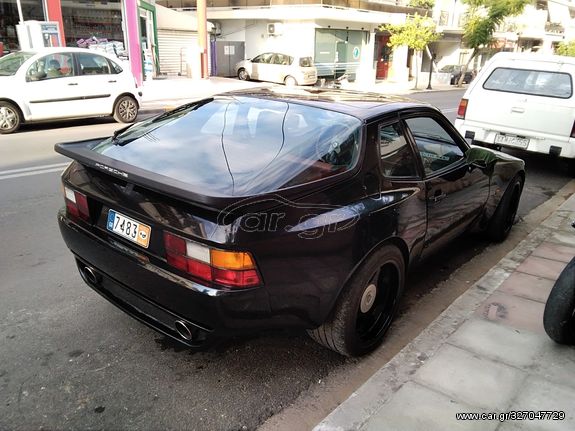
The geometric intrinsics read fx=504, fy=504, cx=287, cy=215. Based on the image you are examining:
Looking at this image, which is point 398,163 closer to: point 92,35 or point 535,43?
point 92,35

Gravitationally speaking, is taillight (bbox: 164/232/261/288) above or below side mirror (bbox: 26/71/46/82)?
below

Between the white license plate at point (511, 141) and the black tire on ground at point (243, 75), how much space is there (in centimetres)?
2081

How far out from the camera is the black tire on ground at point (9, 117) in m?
9.57

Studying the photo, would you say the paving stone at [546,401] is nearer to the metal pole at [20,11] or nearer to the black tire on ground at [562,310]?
the black tire on ground at [562,310]

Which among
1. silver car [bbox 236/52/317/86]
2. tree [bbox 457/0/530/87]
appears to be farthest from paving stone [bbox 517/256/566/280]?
tree [bbox 457/0/530/87]

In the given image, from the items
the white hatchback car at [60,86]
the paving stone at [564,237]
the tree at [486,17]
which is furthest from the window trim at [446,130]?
A: the tree at [486,17]

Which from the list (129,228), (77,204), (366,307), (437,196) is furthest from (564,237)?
(77,204)

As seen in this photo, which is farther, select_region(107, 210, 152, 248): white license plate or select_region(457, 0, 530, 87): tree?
select_region(457, 0, 530, 87): tree

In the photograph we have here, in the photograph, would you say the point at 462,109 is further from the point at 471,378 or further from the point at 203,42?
the point at 203,42

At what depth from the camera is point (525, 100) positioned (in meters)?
7.65

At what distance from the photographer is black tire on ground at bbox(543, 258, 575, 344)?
3.05 m

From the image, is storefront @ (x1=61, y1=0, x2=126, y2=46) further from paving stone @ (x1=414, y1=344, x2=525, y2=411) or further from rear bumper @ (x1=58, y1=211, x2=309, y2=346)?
paving stone @ (x1=414, y1=344, x2=525, y2=411)

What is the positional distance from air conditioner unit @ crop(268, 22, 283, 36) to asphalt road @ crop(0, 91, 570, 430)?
2728cm

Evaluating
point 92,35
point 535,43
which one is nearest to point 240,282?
point 92,35
